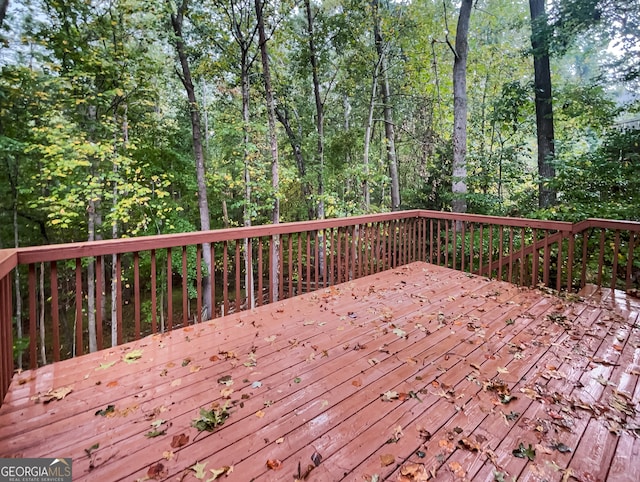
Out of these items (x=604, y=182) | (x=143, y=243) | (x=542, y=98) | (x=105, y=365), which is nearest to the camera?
(x=105, y=365)

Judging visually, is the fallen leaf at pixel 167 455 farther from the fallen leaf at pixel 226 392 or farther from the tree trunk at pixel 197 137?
the tree trunk at pixel 197 137

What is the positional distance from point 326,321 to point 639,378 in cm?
227

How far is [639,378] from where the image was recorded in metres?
2.11

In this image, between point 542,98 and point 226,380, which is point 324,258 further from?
point 542,98

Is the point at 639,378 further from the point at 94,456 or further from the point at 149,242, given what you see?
the point at 149,242

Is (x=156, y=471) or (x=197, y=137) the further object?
(x=197, y=137)

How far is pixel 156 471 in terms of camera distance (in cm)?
138

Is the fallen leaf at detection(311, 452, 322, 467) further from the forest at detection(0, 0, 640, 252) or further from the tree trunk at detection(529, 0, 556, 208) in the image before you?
the tree trunk at detection(529, 0, 556, 208)

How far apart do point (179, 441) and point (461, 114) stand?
7.29 meters

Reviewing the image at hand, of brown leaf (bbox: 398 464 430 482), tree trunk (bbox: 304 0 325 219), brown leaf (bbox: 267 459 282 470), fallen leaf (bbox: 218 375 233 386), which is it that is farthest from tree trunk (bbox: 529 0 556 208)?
brown leaf (bbox: 267 459 282 470)

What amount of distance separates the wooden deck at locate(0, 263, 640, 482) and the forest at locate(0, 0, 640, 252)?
12.5 ft

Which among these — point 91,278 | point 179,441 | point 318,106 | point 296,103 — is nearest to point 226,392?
point 179,441

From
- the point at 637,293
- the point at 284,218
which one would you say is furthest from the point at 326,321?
the point at 284,218

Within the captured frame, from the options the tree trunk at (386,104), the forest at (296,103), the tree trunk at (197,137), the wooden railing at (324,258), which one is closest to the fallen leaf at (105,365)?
the wooden railing at (324,258)
